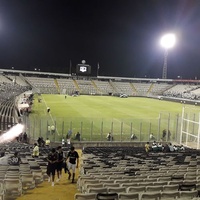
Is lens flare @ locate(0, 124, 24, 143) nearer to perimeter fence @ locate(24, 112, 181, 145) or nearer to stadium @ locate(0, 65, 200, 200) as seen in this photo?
stadium @ locate(0, 65, 200, 200)

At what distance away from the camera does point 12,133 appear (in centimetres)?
3091

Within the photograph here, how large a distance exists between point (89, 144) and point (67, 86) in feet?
276

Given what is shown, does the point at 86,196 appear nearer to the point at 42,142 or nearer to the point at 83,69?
the point at 42,142

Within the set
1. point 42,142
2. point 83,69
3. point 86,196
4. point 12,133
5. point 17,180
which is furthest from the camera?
point 83,69

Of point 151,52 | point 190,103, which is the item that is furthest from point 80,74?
point 190,103

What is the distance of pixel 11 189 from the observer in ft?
31.3

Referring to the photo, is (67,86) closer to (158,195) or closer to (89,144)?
(89,144)

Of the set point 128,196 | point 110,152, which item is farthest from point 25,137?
point 128,196

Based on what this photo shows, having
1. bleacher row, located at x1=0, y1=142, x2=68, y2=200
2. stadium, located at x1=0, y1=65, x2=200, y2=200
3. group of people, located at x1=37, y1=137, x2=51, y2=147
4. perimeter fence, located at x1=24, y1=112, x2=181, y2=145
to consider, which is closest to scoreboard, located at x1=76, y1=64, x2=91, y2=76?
stadium, located at x1=0, y1=65, x2=200, y2=200

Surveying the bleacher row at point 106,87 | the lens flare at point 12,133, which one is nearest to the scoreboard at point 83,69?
the bleacher row at point 106,87

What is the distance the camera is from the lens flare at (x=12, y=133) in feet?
94.7

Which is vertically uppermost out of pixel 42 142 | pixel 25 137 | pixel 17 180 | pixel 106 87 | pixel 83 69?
pixel 83 69

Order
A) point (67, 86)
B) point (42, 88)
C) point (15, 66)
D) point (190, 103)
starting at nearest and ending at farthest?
point (190, 103) < point (42, 88) < point (67, 86) < point (15, 66)

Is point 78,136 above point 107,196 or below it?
below
